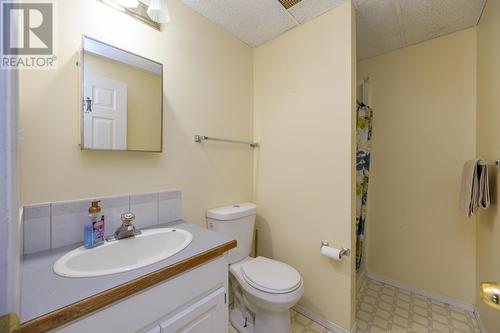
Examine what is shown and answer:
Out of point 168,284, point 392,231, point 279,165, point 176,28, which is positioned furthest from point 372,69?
point 168,284

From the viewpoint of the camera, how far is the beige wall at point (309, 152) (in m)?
1.45

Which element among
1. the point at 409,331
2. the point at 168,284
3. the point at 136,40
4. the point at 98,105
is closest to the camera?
the point at 168,284

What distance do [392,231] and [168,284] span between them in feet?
7.04

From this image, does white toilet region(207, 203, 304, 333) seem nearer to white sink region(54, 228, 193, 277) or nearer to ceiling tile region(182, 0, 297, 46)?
white sink region(54, 228, 193, 277)

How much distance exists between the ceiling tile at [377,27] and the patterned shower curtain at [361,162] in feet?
1.92

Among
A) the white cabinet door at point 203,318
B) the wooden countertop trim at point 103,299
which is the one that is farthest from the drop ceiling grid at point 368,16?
the white cabinet door at point 203,318

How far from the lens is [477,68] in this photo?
5.41 ft

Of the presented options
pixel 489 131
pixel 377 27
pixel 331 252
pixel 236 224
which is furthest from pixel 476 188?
pixel 236 224

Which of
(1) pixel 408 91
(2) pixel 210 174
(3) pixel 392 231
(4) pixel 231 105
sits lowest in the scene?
(3) pixel 392 231

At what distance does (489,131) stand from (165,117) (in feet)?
6.94

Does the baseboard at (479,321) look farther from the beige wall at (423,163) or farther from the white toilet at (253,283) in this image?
the white toilet at (253,283)

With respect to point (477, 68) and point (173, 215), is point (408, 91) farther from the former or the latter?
point (173, 215)

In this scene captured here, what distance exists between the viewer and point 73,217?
100 cm

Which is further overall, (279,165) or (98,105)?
(279,165)
